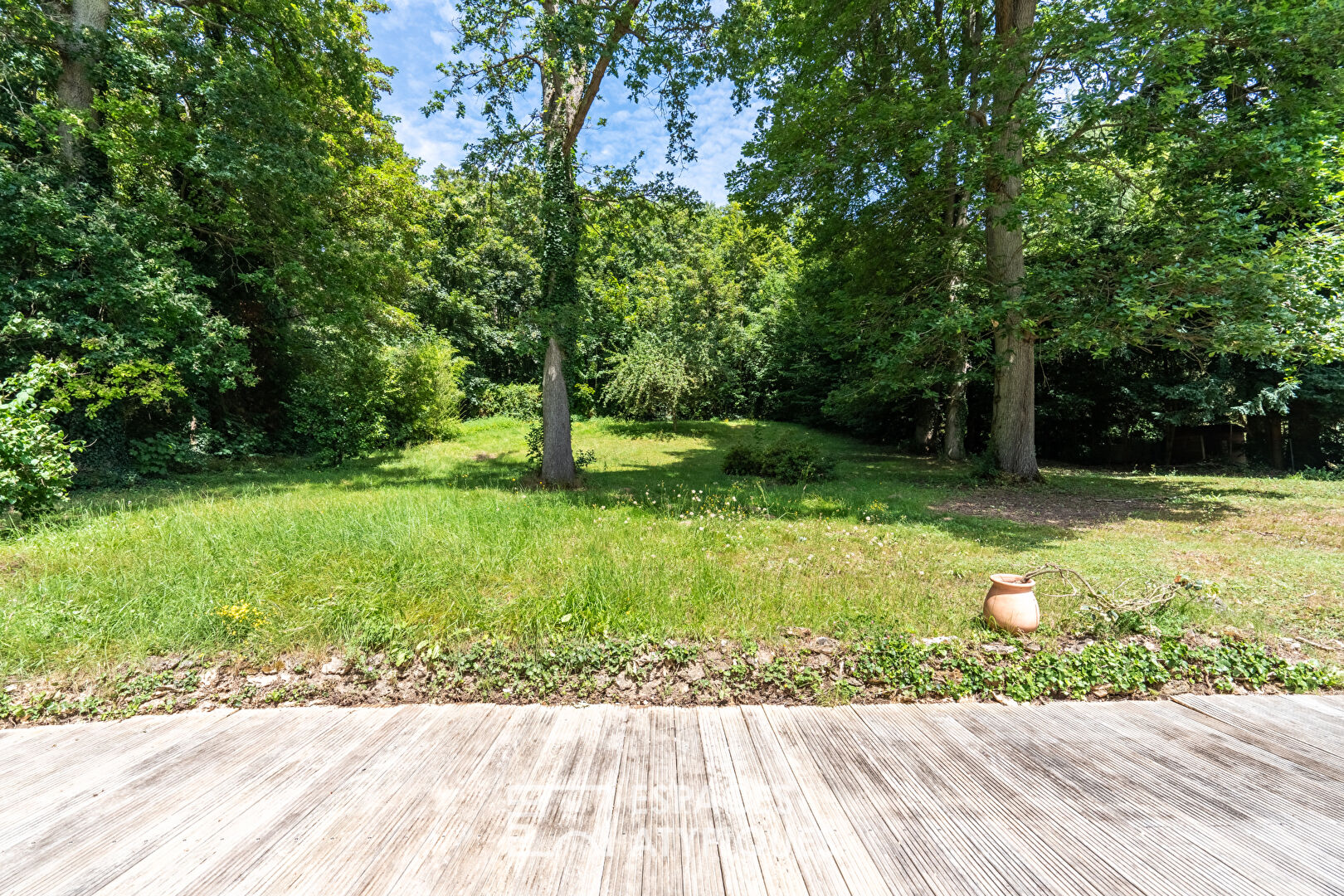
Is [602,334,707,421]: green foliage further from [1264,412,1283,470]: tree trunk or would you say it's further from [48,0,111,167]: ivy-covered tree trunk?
[1264,412,1283,470]: tree trunk

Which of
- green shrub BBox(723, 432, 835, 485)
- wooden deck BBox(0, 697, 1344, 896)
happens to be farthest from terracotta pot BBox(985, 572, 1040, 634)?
green shrub BBox(723, 432, 835, 485)

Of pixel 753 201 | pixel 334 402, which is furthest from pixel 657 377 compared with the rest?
pixel 334 402

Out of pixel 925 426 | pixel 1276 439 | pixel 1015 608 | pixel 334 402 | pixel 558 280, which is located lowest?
pixel 1015 608

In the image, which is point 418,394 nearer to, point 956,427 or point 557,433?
point 557,433

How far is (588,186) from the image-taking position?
8.89 m

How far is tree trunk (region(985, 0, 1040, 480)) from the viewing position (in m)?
7.09

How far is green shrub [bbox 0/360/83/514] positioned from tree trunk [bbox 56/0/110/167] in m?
5.72

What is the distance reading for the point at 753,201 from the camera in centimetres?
957

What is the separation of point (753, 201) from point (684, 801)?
10.0 m

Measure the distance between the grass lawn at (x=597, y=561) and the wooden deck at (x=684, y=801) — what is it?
Answer: 2.16 feet

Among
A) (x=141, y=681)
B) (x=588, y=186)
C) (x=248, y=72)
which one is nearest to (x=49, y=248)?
(x=248, y=72)

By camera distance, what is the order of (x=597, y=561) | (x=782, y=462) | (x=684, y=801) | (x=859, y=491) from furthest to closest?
(x=782, y=462)
(x=859, y=491)
(x=597, y=561)
(x=684, y=801)

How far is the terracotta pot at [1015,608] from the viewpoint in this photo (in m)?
3.23

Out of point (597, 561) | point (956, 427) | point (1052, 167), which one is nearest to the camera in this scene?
point (597, 561)
